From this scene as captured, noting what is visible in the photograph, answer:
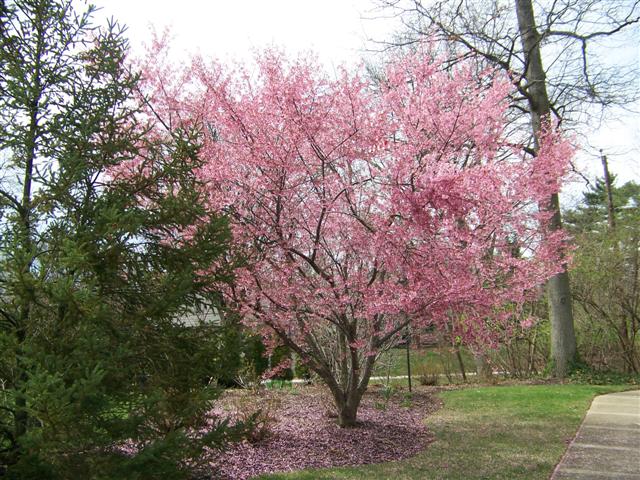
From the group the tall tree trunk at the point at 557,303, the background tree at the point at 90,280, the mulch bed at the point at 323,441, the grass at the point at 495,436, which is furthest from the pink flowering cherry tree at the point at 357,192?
the tall tree trunk at the point at 557,303

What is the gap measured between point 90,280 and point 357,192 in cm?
353

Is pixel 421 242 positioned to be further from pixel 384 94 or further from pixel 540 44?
pixel 540 44

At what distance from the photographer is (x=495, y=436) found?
6.55 meters

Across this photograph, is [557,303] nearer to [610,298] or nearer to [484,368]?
[610,298]

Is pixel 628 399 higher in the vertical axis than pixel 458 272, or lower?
lower

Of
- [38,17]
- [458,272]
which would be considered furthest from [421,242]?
[38,17]

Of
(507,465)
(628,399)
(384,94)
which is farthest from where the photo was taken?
(628,399)

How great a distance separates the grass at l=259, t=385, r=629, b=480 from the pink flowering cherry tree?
1.29 m

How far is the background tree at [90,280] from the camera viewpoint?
301cm

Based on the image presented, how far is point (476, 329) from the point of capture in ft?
22.3

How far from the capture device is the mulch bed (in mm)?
5422

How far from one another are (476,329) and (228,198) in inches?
141

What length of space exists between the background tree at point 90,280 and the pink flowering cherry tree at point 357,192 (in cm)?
172

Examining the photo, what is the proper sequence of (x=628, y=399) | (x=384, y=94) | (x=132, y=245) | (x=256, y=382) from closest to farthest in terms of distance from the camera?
(x=132, y=245) → (x=384, y=94) → (x=256, y=382) → (x=628, y=399)
